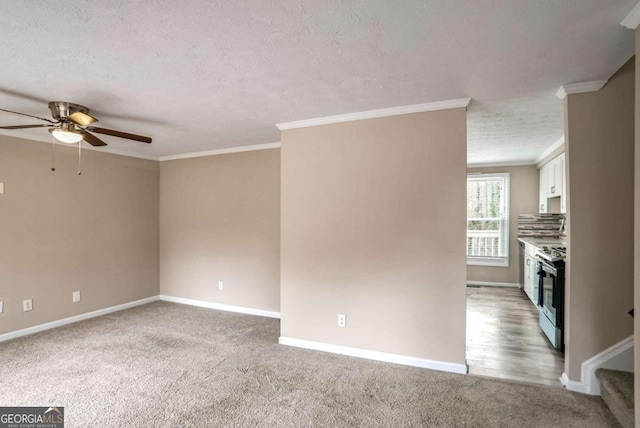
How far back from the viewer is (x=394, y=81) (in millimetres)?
2340

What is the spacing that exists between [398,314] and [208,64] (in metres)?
2.58

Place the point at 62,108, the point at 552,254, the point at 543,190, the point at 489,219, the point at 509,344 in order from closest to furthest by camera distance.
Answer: the point at 62,108
the point at 509,344
the point at 552,254
the point at 543,190
the point at 489,219

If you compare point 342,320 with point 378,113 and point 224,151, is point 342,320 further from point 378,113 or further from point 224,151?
point 224,151

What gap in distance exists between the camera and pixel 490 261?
617 centimetres

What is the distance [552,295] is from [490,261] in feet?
9.80

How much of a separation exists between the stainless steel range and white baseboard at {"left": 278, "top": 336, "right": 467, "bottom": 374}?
1.25 metres

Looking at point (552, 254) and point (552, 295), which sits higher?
point (552, 254)

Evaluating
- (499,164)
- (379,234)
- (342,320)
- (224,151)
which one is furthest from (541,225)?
(224,151)

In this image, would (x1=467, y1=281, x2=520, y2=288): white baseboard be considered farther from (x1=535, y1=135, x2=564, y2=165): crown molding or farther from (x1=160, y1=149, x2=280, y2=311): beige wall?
(x1=160, y1=149, x2=280, y2=311): beige wall

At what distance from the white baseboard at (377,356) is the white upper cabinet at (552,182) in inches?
121

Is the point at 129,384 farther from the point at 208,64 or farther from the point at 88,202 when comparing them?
the point at 88,202

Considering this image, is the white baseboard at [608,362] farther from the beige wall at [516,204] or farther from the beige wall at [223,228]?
the beige wall at [516,204]

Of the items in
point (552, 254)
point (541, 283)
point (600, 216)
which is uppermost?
point (600, 216)

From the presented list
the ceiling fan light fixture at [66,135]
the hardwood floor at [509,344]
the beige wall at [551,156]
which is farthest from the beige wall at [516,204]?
the ceiling fan light fixture at [66,135]
